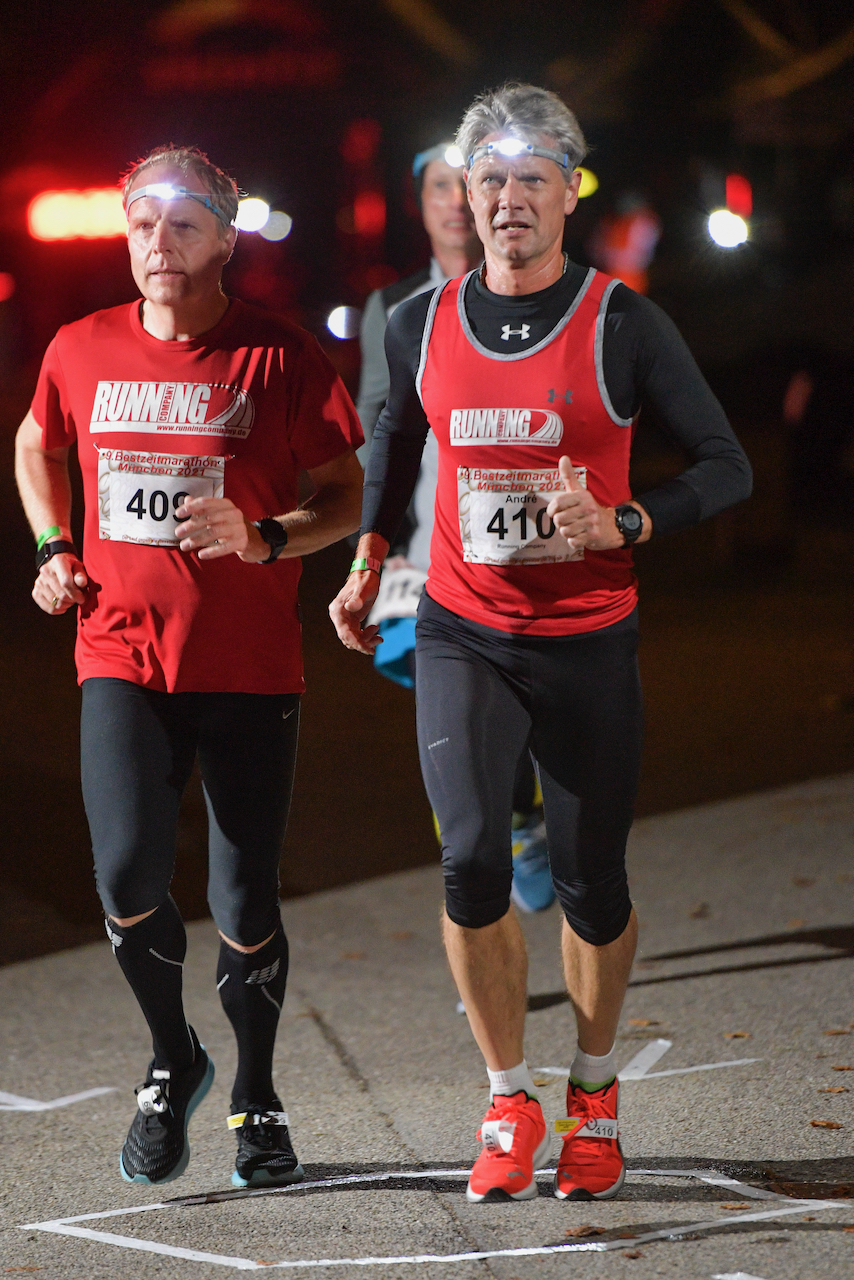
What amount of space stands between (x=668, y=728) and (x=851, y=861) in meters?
2.66

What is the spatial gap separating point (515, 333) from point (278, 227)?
26757 millimetres

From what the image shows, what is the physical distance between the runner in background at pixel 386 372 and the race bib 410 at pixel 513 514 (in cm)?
121

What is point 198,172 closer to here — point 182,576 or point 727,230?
point 182,576

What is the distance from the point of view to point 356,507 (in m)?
3.73

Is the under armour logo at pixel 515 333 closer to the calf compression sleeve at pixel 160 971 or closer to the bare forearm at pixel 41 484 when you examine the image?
the bare forearm at pixel 41 484

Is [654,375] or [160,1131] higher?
[654,375]

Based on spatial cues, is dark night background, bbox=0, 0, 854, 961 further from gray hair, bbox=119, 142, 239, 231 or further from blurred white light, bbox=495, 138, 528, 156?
blurred white light, bbox=495, 138, 528, 156

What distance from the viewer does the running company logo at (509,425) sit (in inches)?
134

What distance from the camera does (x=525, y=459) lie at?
135 inches

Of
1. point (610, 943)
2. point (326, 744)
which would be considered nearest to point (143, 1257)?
point (610, 943)

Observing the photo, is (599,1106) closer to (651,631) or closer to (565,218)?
(565,218)

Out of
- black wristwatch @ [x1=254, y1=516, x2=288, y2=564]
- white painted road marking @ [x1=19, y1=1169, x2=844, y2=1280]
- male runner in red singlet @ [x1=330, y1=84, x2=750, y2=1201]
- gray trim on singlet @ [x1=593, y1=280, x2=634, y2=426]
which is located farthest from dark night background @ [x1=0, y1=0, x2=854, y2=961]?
white painted road marking @ [x1=19, y1=1169, x2=844, y2=1280]

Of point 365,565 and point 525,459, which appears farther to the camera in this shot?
point 365,565

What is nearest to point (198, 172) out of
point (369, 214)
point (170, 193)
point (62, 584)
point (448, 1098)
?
point (170, 193)
